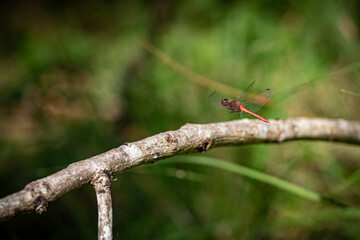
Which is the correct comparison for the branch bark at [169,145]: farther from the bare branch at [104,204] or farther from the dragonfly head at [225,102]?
the dragonfly head at [225,102]

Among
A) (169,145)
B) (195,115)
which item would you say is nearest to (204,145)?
(169,145)

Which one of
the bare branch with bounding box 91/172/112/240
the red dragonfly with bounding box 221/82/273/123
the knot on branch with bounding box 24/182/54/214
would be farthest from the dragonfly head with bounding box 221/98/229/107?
the knot on branch with bounding box 24/182/54/214

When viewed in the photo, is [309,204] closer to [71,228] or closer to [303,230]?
[303,230]

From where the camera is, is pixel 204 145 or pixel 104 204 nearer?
pixel 104 204

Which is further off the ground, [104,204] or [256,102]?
[256,102]

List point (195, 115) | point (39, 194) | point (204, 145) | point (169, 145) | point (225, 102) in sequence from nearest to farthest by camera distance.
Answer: point (39, 194)
point (169, 145)
point (204, 145)
point (225, 102)
point (195, 115)

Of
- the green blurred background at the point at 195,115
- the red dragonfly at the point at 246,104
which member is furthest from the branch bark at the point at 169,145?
the green blurred background at the point at 195,115

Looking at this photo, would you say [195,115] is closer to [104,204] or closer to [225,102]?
[225,102]

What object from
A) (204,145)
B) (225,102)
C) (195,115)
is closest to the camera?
(204,145)
